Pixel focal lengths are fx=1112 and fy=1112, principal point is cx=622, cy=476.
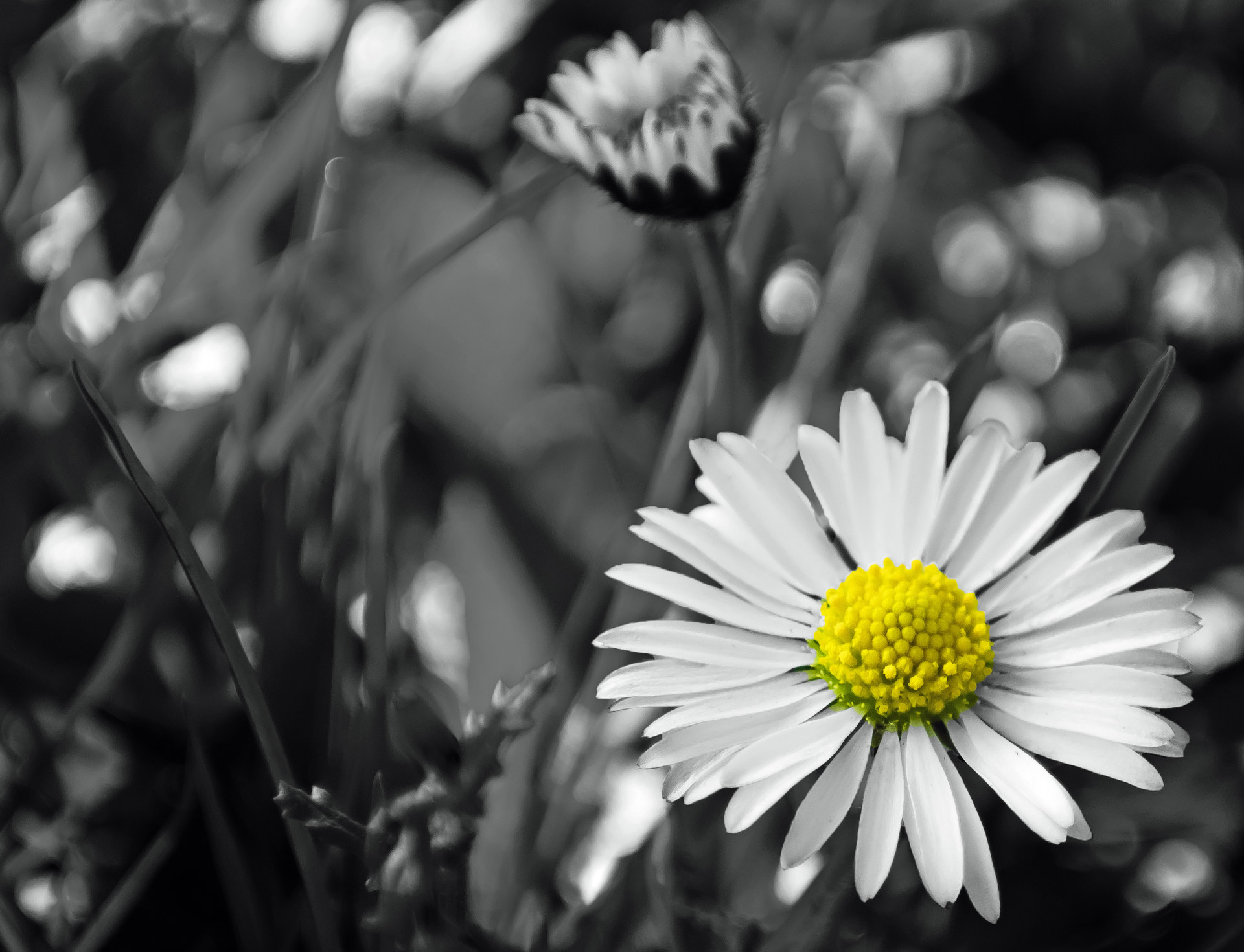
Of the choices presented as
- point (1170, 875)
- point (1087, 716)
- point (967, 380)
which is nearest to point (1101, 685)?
point (1087, 716)

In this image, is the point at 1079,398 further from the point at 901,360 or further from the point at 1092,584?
the point at 1092,584

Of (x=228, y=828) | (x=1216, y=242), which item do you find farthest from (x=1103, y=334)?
(x=228, y=828)

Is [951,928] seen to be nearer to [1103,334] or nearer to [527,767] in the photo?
[527,767]

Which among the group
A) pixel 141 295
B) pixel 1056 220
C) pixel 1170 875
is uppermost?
pixel 141 295

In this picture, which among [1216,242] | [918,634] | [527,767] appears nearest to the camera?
[918,634]

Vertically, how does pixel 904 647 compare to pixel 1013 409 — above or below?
above

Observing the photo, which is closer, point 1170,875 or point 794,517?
point 794,517

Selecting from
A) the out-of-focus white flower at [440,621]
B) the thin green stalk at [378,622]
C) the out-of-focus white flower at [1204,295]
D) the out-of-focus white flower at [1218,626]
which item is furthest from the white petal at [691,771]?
the out-of-focus white flower at [1204,295]
